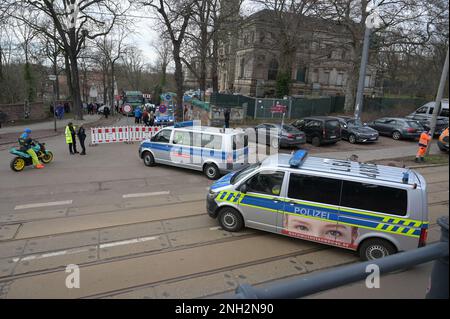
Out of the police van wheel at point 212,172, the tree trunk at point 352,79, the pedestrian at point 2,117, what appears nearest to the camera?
the police van wheel at point 212,172

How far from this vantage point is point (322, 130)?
18531 mm

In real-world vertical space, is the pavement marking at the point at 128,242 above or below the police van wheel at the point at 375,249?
below

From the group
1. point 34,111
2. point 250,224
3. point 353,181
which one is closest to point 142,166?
point 250,224

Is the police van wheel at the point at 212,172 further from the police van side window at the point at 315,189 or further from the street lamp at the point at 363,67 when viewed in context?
the street lamp at the point at 363,67

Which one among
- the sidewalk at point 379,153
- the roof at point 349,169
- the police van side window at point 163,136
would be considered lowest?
the sidewalk at point 379,153

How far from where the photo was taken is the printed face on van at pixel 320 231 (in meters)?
6.14

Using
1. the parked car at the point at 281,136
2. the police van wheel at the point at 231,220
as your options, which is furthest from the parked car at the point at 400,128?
the police van wheel at the point at 231,220

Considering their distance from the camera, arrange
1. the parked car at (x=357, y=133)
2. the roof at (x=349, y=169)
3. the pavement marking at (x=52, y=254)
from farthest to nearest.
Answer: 1. the parked car at (x=357, y=133)
2. the roof at (x=349, y=169)
3. the pavement marking at (x=52, y=254)

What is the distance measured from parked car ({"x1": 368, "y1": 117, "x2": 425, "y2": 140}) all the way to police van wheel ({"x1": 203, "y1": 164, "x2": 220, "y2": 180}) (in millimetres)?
16211

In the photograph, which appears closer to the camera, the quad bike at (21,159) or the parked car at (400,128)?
the quad bike at (21,159)

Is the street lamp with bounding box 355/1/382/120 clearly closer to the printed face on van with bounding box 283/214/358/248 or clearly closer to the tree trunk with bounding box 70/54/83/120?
the printed face on van with bounding box 283/214/358/248

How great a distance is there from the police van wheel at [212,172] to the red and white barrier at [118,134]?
7.53 meters

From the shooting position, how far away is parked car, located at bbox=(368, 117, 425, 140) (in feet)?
71.7
